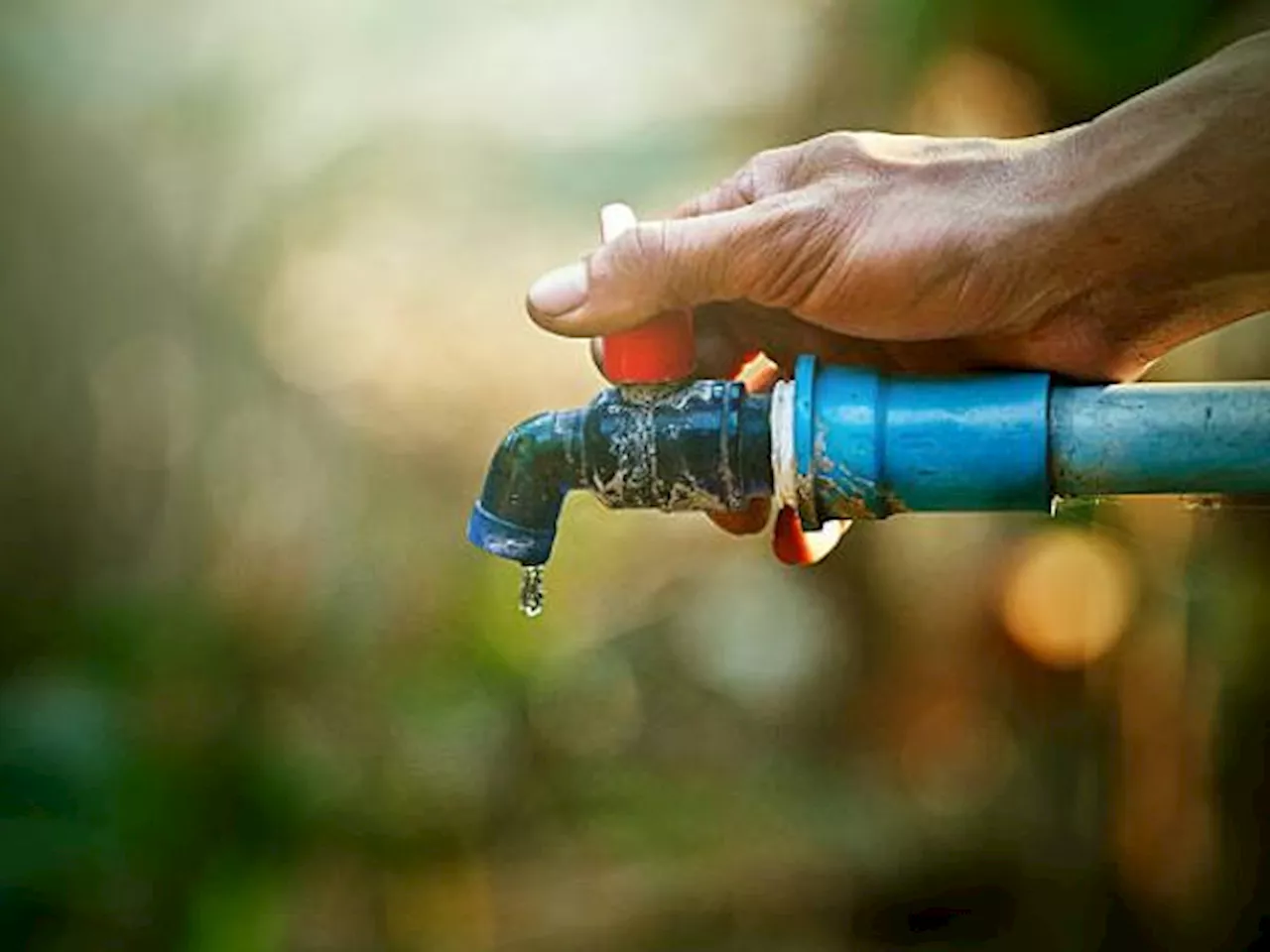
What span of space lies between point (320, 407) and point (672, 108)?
0.46m

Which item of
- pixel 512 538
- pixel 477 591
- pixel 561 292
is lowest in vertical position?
pixel 477 591

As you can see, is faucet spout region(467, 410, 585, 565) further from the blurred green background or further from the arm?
the blurred green background

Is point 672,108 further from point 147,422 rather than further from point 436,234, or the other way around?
point 147,422

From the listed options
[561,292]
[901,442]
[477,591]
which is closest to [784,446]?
[901,442]

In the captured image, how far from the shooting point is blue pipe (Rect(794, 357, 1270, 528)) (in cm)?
66

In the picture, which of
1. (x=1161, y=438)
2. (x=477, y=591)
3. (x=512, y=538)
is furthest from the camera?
(x=477, y=591)

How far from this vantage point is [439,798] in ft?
5.86

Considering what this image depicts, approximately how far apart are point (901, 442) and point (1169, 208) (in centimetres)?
14

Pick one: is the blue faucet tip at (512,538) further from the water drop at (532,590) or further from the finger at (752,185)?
the finger at (752,185)

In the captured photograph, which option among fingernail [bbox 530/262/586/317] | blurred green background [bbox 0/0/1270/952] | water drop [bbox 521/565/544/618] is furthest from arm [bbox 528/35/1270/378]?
blurred green background [bbox 0/0/1270/952]

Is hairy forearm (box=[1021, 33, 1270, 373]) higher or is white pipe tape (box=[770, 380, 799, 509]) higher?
hairy forearm (box=[1021, 33, 1270, 373])

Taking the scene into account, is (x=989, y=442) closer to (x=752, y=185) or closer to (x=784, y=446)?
(x=784, y=446)

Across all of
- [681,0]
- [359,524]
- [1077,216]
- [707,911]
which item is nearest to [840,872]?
[707,911]

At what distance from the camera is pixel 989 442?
0.68 m
